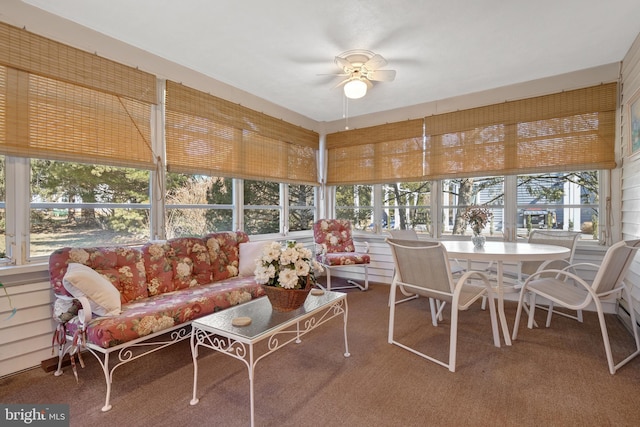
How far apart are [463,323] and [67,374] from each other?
3.32 meters

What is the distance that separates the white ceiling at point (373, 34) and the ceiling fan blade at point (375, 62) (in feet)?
0.23

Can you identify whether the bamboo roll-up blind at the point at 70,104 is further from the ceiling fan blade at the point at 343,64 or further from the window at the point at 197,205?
the ceiling fan blade at the point at 343,64

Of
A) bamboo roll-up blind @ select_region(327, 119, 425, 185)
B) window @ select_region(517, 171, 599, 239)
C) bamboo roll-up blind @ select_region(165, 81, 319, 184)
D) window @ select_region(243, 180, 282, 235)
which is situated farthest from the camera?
bamboo roll-up blind @ select_region(327, 119, 425, 185)

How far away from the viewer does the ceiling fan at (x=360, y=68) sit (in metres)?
2.95

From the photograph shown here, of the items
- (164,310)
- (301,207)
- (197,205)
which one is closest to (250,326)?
(164,310)

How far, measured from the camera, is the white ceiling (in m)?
2.34

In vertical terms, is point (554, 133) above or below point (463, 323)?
above

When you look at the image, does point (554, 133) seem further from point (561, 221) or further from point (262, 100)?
point (262, 100)

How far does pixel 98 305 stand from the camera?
6.71ft

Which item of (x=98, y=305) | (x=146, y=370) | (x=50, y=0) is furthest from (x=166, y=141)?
(x=146, y=370)

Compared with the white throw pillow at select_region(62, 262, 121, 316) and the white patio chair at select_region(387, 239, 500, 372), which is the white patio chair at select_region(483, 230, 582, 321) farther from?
the white throw pillow at select_region(62, 262, 121, 316)

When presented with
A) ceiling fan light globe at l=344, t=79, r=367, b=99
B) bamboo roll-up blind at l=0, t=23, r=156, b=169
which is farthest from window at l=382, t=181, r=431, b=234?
bamboo roll-up blind at l=0, t=23, r=156, b=169

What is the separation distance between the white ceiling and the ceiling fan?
74 mm
